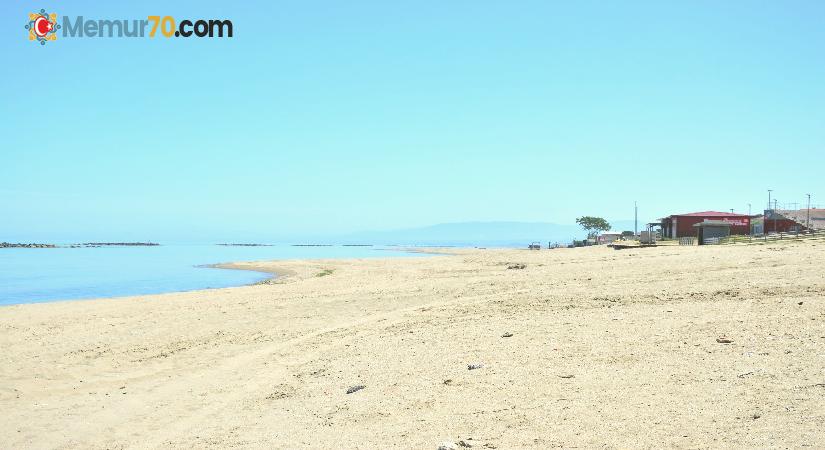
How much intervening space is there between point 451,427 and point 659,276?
1344 centimetres

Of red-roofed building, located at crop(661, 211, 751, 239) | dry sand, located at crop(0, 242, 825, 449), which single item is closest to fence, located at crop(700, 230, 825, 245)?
dry sand, located at crop(0, 242, 825, 449)

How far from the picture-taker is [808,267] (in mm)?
17156

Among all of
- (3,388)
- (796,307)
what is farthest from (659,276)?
(3,388)

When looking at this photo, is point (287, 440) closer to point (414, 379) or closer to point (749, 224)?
point (414, 379)

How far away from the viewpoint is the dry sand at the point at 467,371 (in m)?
7.33

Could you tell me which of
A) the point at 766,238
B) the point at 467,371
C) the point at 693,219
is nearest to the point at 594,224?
the point at 693,219

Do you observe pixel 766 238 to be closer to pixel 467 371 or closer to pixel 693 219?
pixel 693 219

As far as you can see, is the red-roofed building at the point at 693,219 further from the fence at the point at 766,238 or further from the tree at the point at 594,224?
the tree at the point at 594,224

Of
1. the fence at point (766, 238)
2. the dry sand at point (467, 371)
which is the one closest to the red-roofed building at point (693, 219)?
the fence at point (766, 238)

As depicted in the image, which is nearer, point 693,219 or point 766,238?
point 766,238

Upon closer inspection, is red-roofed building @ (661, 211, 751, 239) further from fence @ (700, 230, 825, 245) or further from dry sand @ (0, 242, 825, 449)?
dry sand @ (0, 242, 825, 449)

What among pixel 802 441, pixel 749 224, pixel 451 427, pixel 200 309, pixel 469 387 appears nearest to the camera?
pixel 802 441

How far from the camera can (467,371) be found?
10086 mm

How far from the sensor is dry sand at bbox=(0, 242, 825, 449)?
7328 millimetres
